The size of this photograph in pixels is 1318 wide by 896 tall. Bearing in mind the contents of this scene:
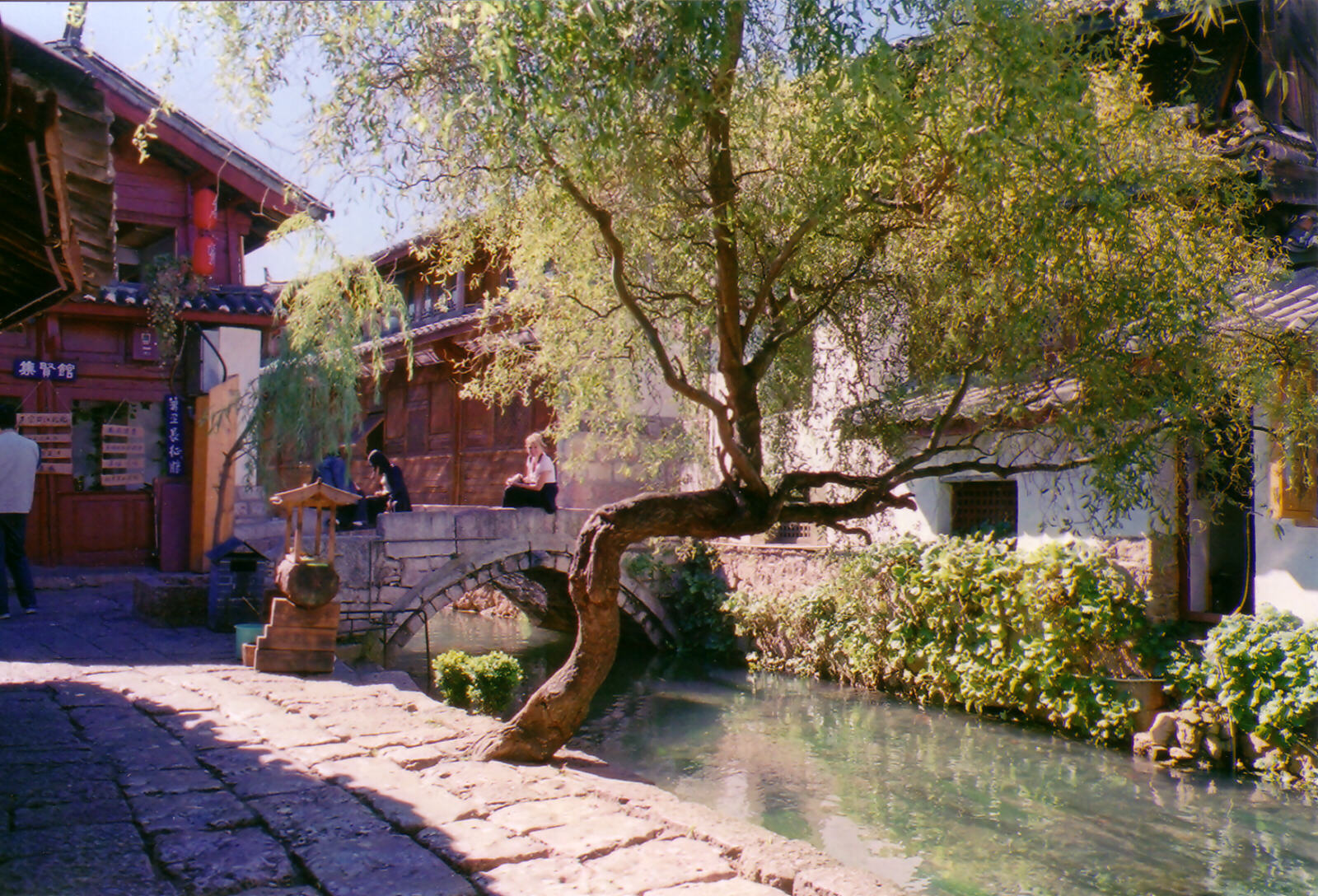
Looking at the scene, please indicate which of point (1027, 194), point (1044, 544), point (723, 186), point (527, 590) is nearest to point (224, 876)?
point (723, 186)

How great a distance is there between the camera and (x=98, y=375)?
12609 millimetres

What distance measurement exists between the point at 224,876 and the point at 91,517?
10464 millimetres

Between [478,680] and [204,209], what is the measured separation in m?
7.16

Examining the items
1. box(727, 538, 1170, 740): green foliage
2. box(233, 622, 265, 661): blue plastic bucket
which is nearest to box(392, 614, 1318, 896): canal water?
box(727, 538, 1170, 740): green foliage

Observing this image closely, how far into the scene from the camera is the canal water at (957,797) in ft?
22.6

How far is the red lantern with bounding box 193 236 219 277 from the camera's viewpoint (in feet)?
43.1

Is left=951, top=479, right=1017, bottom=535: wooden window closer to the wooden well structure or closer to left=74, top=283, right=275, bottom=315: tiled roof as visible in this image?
the wooden well structure

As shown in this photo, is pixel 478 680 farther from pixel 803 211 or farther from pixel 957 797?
pixel 803 211

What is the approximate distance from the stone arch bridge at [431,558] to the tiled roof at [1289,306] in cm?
846

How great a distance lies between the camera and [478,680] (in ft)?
34.0

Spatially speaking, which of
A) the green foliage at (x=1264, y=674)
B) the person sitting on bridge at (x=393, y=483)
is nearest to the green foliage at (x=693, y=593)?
the person sitting on bridge at (x=393, y=483)

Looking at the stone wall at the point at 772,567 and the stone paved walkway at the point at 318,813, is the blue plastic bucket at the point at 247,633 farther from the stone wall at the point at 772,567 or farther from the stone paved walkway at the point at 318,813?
the stone wall at the point at 772,567

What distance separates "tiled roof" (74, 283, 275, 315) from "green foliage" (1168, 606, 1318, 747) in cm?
1076

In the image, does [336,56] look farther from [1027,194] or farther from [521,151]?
[1027,194]
